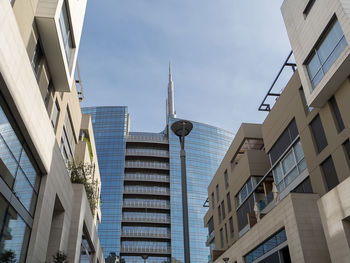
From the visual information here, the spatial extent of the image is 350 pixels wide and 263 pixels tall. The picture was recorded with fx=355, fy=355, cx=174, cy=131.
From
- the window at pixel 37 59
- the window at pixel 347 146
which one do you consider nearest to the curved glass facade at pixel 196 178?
the window at pixel 347 146

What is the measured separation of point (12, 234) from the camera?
13.4 m

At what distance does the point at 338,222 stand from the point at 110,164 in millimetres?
83729

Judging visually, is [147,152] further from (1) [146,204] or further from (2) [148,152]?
(1) [146,204]

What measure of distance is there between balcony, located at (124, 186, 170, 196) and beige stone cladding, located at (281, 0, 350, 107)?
234 feet

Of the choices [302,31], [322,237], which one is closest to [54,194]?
[322,237]

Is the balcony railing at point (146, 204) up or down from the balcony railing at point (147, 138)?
down

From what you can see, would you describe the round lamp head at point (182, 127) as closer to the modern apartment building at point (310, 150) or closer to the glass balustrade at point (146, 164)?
the modern apartment building at point (310, 150)

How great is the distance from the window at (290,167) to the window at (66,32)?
16443mm

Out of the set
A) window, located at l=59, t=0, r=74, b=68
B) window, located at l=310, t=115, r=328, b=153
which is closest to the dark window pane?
window, located at l=310, t=115, r=328, b=153

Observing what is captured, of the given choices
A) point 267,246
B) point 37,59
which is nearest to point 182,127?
point 37,59

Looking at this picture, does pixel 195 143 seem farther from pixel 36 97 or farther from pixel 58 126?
pixel 36 97

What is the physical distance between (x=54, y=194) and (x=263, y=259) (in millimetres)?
15171

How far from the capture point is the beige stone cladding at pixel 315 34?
753 inches

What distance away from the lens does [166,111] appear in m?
195
